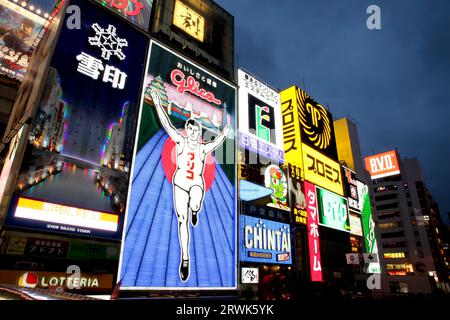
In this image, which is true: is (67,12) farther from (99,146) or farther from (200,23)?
(200,23)

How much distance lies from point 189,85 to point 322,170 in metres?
16.3

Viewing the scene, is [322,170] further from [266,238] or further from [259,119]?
[266,238]

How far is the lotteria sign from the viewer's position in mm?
17638

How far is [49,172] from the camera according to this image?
10.8m

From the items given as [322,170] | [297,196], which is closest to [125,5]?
[297,196]

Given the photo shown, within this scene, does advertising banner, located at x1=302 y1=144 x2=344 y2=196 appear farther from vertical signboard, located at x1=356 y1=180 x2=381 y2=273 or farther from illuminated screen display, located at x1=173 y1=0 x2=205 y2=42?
illuminated screen display, located at x1=173 y1=0 x2=205 y2=42

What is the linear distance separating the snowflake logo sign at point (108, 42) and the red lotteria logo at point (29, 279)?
9365mm

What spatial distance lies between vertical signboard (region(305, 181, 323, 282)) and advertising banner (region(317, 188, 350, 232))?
1.09 meters

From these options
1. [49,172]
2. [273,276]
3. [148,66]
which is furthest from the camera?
[273,276]

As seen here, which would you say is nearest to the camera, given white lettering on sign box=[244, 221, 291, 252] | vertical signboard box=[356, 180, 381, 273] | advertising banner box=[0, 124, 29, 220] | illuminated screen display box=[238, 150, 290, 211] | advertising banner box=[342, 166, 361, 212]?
advertising banner box=[0, 124, 29, 220]

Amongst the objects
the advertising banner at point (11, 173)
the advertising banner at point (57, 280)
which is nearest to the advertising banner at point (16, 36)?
the advertising banner at point (11, 173)

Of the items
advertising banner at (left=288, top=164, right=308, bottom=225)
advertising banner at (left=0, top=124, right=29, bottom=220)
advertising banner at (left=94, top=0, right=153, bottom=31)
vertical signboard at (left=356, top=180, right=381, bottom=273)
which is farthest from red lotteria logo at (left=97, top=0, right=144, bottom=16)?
vertical signboard at (left=356, top=180, right=381, bottom=273)
